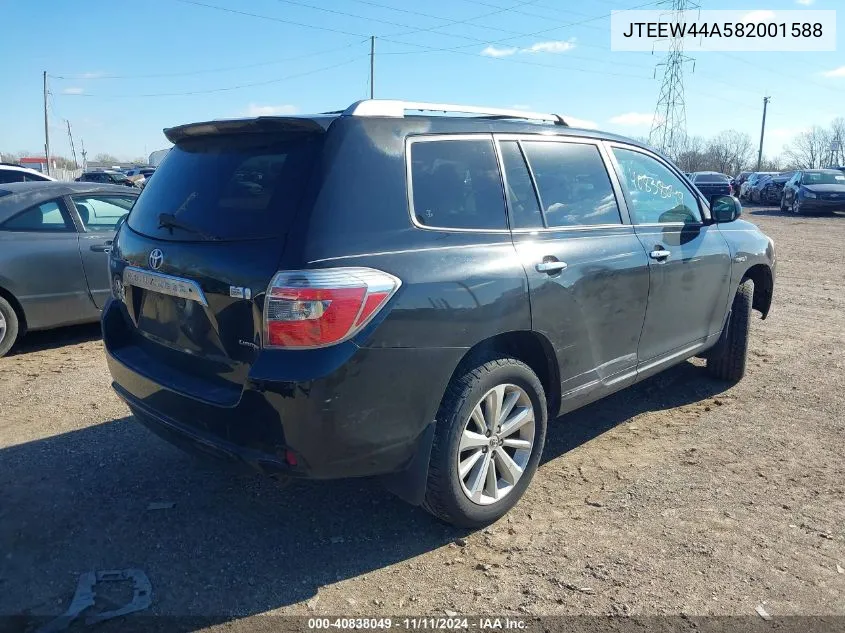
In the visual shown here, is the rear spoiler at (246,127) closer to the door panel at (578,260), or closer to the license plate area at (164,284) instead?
the license plate area at (164,284)

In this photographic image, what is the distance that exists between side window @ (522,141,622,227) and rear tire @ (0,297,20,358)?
15.9 feet

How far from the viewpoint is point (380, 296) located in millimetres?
2600

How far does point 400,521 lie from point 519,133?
6.80 feet

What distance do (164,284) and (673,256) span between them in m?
3.00

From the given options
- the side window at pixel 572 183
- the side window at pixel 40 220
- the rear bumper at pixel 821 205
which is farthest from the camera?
the rear bumper at pixel 821 205

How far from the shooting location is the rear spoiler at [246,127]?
2777mm

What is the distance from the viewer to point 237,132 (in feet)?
10.0

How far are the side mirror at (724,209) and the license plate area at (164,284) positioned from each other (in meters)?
3.68

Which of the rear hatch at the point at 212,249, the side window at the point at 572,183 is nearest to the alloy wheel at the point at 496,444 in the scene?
the side window at the point at 572,183

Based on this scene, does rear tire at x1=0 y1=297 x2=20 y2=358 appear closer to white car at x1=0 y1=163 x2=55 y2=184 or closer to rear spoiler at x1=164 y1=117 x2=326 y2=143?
rear spoiler at x1=164 y1=117 x2=326 y2=143


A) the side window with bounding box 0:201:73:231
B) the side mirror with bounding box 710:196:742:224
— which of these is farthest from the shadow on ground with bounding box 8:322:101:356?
the side mirror with bounding box 710:196:742:224

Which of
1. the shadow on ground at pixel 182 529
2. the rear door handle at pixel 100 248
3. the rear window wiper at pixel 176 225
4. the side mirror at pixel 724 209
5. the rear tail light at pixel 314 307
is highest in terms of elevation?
the side mirror at pixel 724 209

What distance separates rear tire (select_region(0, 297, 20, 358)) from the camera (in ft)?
19.2

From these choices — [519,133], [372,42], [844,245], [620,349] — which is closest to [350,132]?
[519,133]
